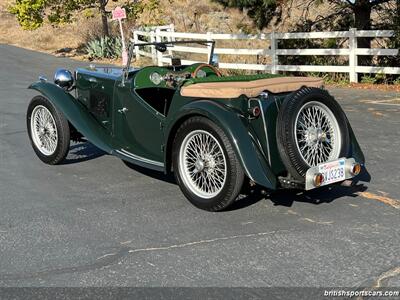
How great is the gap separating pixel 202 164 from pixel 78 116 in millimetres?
2039

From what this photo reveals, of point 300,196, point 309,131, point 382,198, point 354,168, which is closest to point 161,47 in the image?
point 309,131

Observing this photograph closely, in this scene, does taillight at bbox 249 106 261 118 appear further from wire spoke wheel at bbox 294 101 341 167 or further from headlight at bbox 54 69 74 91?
headlight at bbox 54 69 74 91

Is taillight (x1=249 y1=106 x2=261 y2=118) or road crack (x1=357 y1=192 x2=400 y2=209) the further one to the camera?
road crack (x1=357 y1=192 x2=400 y2=209)

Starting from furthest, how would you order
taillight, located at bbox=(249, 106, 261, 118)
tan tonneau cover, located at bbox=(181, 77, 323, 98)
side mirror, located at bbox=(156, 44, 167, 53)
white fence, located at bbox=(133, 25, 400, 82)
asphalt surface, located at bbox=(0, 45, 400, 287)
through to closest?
white fence, located at bbox=(133, 25, 400, 82) → side mirror, located at bbox=(156, 44, 167, 53) → tan tonneau cover, located at bbox=(181, 77, 323, 98) → taillight, located at bbox=(249, 106, 261, 118) → asphalt surface, located at bbox=(0, 45, 400, 287)

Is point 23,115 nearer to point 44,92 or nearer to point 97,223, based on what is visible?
point 44,92

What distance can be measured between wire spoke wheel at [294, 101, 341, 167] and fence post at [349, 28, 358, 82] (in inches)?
387

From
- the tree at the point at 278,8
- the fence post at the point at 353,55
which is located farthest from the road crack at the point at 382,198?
the fence post at the point at 353,55

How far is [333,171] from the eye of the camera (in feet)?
15.3

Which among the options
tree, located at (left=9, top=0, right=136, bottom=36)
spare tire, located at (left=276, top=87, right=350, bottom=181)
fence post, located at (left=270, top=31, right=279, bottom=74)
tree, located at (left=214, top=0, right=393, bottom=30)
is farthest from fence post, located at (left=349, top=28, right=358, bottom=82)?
tree, located at (left=9, top=0, right=136, bottom=36)

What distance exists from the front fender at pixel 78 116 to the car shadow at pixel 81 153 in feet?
2.57

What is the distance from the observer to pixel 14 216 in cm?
492

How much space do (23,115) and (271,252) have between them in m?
7.30

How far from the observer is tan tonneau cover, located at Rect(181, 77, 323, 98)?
4785 mm

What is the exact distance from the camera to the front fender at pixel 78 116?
6.11 metres
